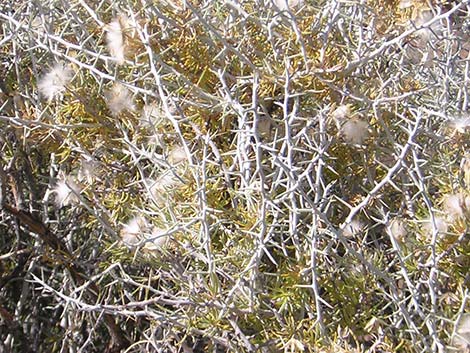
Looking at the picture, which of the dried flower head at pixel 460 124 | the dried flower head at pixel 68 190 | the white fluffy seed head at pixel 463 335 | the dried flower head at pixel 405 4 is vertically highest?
the dried flower head at pixel 405 4

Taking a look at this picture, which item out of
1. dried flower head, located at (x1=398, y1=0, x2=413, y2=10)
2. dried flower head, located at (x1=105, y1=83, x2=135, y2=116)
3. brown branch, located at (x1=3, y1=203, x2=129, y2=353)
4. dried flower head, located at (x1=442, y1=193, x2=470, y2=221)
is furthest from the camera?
brown branch, located at (x1=3, y1=203, x2=129, y2=353)

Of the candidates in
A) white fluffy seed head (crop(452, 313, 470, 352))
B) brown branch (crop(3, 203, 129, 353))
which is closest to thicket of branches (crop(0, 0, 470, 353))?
white fluffy seed head (crop(452, 313, 470, 352))

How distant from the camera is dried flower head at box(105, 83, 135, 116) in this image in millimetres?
1747

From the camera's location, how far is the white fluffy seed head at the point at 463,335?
59.4 inches

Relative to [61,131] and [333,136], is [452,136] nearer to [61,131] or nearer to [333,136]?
[333,136]

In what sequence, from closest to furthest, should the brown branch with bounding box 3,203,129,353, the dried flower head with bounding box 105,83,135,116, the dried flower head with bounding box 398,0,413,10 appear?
the dried flower head with bounding box 398,0,413,10 → the dried flower head with bounding box 105,83,135,116 → the brown branch with bounding box 3,203,129,353

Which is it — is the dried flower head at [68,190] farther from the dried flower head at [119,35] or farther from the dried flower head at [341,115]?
the dried flower head at [341,115]

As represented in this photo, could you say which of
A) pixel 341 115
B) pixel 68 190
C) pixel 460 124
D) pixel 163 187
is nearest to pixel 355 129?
pixel 341 115

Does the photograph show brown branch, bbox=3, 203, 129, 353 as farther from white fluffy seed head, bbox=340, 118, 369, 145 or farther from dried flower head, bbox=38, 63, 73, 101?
white fluffy seed head, bbox=340, 118, 369, 145

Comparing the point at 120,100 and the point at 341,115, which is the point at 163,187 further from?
the point at 341,115

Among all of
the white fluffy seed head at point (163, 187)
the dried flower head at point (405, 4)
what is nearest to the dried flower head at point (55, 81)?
the white fluffy seed head at point (163, 187)

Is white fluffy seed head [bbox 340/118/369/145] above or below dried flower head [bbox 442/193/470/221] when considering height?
above

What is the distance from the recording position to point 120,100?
5.73 feet

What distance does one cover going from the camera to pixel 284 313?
1707 mm
